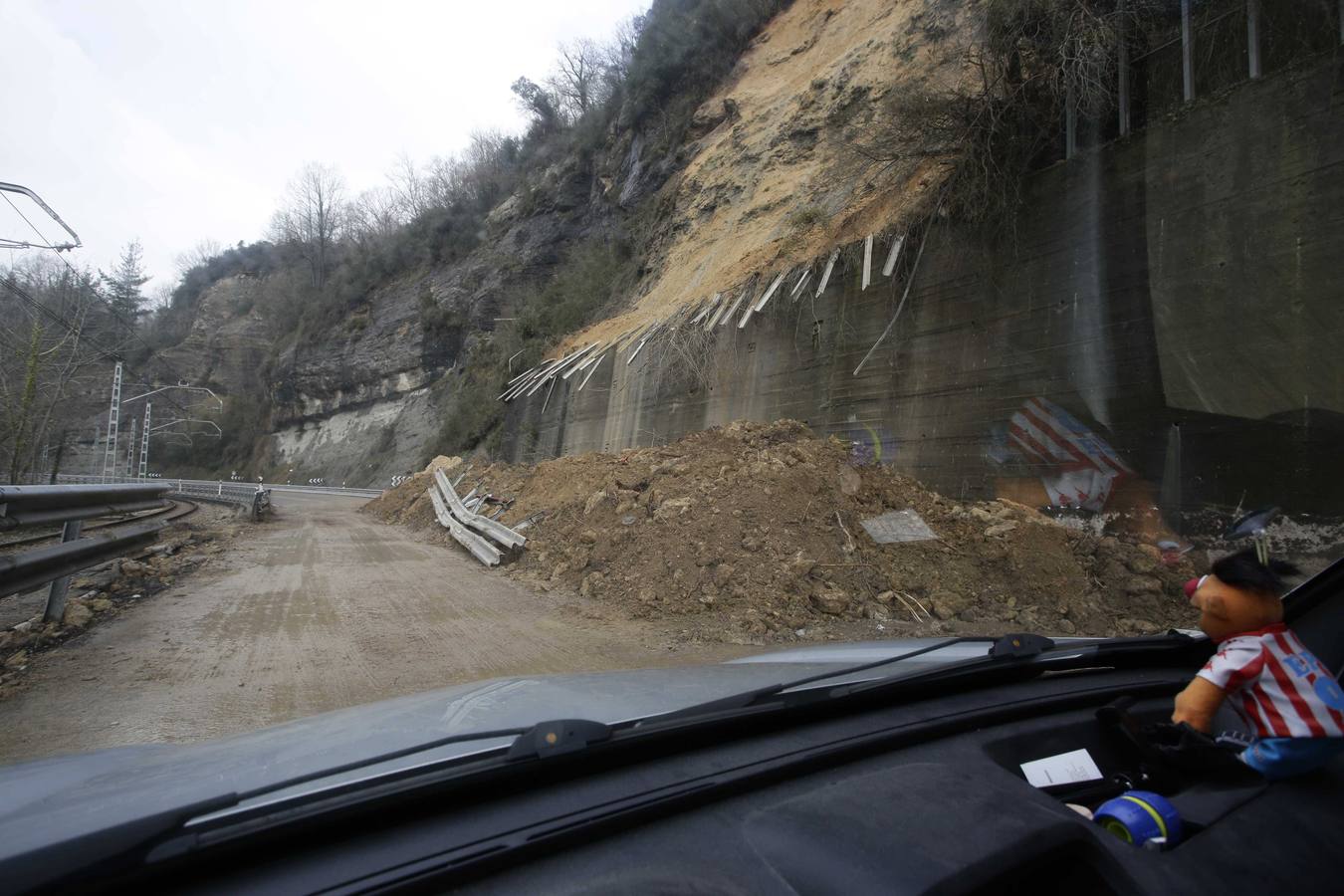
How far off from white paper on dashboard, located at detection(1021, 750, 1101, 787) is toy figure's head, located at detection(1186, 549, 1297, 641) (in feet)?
1.77

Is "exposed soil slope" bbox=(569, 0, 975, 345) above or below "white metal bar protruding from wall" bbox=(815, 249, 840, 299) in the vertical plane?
above

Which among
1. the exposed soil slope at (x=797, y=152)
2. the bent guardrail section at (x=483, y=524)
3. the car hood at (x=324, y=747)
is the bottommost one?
the bent guardrail section at (x=483, y=524)

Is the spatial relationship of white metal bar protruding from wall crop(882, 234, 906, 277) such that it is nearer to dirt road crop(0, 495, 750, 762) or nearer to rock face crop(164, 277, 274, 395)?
dirt road crop(0, 495, 750, 762)

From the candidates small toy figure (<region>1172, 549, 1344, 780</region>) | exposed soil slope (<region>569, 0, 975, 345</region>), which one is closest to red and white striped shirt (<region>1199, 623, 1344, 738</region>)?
small toy figure (<region>1172, 549, 1344, 780</region>)

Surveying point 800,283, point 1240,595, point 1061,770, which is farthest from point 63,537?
point 800,283

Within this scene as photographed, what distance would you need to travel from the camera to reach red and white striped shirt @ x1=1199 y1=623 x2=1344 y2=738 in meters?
1.95

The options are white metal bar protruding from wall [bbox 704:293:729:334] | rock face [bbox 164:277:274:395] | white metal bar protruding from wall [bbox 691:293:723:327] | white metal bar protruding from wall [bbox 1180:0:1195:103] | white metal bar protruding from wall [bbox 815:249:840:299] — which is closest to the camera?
white metal bar protruding from wall [bbox 1180:0:1195:103]

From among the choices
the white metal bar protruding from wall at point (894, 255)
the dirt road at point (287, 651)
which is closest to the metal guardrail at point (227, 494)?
the dirt road at point (287, 651)

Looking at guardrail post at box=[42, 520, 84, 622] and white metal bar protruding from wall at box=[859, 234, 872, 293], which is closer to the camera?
guardrail post at box=[42, 520, 84, 622]

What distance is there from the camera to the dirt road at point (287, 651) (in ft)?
14.2

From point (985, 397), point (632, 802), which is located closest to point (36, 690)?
point (632, 802)

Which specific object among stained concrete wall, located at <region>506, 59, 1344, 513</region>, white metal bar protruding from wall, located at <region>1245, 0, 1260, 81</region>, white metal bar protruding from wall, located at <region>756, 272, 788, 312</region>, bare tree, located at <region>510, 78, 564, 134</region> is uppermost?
bare tree, located at <region>510, 78, 564, 134</region>

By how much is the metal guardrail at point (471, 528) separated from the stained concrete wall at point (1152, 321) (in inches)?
205

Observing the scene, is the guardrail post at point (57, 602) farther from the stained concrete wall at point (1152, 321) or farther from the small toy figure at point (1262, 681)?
the stained concrete wall at point (1152, 321)
